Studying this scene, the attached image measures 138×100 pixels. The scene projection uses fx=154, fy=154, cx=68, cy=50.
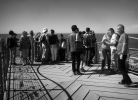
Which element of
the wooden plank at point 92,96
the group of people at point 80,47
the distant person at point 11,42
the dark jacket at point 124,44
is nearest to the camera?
the wooden plank at point 92,96

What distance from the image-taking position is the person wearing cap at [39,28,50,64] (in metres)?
7.30

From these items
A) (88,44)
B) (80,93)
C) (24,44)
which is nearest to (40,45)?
(24,44)

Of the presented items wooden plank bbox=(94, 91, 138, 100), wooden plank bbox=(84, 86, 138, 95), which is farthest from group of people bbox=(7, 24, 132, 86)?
wooden plank bbox=(94, 91, 138, 100)

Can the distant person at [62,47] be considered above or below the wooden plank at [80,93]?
above

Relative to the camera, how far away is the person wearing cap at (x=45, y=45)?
730 cm

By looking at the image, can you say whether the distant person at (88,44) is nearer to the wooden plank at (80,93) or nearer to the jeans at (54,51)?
the jeans at (54,51)

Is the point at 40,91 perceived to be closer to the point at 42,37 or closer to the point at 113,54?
the point at 113,54

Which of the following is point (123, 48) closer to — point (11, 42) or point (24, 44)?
point (24, 44)

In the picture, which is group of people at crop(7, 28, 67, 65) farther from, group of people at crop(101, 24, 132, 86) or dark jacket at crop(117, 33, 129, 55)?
dark jacket at crop(117, 33, 129, 55)

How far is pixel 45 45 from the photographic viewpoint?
752 centimetres

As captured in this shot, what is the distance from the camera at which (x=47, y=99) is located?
3.10 metres

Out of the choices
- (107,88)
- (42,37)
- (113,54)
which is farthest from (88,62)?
(107,88)

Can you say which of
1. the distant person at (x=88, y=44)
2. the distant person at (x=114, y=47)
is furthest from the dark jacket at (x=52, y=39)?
the distant person at (x=114, y=47)

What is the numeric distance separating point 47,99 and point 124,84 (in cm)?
210
